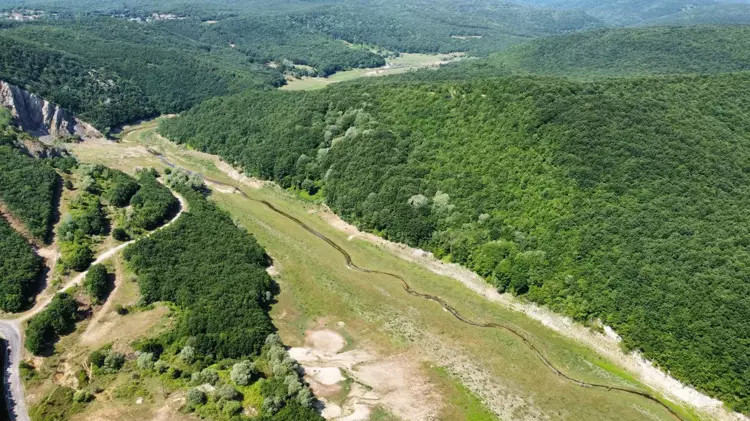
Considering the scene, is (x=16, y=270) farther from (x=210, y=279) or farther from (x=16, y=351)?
(x=210, y=279)

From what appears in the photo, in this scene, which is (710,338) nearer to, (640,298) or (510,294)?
(640,298)

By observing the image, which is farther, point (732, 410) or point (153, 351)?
point (153, 351)

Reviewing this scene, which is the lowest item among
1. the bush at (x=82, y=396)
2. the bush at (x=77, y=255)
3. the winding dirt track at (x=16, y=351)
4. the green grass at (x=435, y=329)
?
the green grass at (x=435, y=329)

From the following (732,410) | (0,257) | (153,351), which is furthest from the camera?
(0,257)

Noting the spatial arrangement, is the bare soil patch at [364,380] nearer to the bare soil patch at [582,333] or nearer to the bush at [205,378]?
the bush at [205,378]

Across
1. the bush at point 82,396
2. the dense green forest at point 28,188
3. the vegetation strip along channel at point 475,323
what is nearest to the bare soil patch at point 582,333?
the vegetation strip along channel at point 475,323

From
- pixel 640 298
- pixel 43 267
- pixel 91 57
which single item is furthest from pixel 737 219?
pixel 91 57

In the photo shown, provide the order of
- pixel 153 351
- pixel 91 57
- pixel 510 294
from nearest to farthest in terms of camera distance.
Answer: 1. pixel 153 351
2. pixel 510 294
3. pixel 91 57
